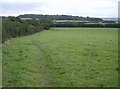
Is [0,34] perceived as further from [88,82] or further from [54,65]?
Result: [88,82]

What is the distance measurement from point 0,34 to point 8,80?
769 inches

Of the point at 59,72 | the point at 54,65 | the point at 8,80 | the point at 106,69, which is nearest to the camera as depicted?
the point at 8,80

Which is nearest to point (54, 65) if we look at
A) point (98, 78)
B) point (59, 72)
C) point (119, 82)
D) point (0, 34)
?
point (59, 72)

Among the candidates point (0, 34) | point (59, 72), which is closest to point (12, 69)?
point (59, 72)

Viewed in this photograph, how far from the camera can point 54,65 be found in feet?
60.3

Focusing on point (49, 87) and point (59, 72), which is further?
point (59, 72)

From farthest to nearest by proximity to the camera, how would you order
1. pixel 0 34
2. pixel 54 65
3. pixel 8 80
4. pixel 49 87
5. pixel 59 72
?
pixel 0 34
pixel 54 65
pixel 59 72
pixel 8 80
pixel 49 87

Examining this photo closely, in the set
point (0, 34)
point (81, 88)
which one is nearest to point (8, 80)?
Answer: point (81, 88)

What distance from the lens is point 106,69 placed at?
17.2 m

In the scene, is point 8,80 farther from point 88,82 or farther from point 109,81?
point 109,81

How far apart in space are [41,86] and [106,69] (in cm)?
578

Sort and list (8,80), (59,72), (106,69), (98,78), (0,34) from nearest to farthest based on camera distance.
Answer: (8,80), (98,78), (59,72), (106,69), (0,34)

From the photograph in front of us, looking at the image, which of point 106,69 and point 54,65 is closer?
point 106,69

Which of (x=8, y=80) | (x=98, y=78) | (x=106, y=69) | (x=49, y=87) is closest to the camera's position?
(x=49, y=87)
